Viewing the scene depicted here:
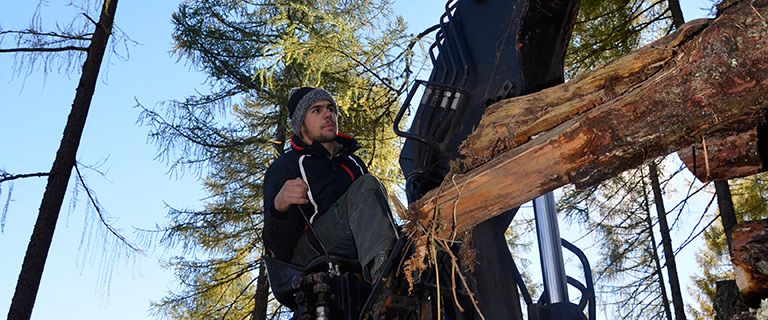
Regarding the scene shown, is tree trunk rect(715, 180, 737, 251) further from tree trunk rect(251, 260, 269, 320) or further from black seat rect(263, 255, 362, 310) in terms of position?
tree trunk rect(251, 260, 269, 320)

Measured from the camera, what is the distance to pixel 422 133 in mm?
3553

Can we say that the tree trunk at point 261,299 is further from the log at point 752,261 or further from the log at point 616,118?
the log at point 752,261

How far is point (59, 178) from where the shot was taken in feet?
22.4

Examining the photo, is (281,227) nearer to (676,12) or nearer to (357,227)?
(357,227)

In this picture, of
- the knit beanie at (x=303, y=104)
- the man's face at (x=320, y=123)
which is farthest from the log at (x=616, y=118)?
the knit beanie at (x=303, y=104)

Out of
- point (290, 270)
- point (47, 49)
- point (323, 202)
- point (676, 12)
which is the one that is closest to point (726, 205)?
point (676, 12)

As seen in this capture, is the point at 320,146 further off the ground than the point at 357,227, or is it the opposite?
the point at 320,146

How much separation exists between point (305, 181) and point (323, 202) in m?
0.15

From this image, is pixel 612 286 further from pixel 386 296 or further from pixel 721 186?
pixel 386 296

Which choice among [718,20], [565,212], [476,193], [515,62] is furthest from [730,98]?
[565,212]

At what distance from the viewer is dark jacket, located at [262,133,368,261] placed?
12.4ft

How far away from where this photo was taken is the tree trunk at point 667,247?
9.53 meters

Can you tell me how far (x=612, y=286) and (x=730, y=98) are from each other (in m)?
9.80

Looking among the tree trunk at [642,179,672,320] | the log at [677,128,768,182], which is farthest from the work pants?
the tree trunk at [642,179,672,320]
